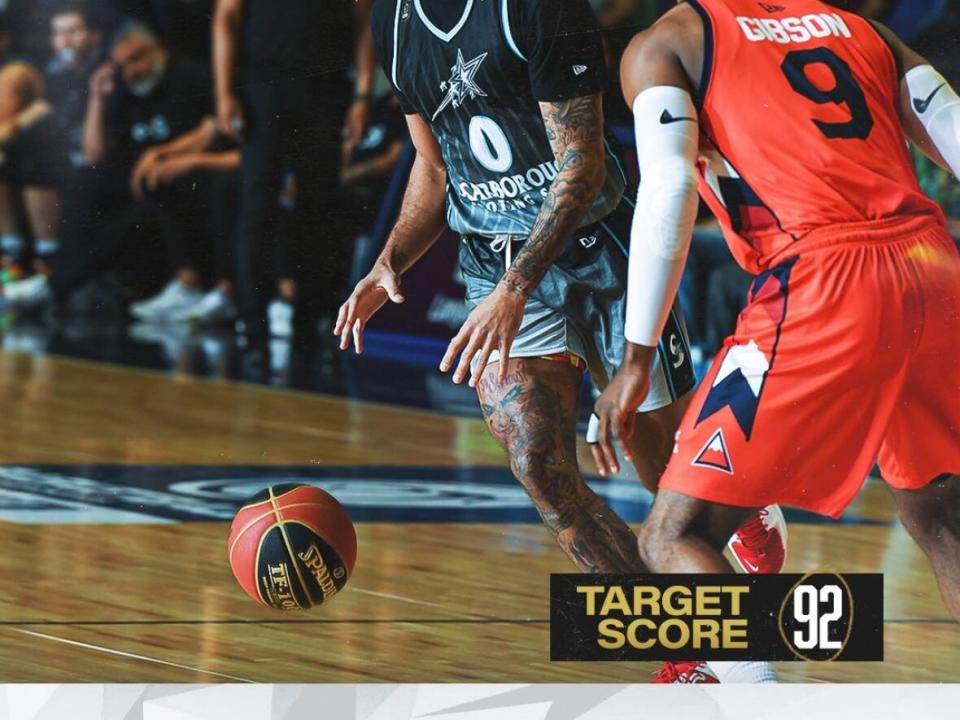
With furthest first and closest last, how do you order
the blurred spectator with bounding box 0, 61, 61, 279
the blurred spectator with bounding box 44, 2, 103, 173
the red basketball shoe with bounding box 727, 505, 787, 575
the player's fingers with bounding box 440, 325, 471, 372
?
1. the blurred spectator with bounding box 0, 61, 61, 279
2. the blurred spectator with bounding box 44, 2, 103, 173
3. the red basketball shoe with bounding box 727, 505, 787, 575
4. the player's fingers with bounding box 440, 325, 471, 372

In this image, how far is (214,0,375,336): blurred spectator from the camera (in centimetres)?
424

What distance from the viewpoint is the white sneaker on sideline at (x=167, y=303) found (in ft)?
17.7

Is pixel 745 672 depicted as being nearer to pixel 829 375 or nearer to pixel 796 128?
pixel 829 375

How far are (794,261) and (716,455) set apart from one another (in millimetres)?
419

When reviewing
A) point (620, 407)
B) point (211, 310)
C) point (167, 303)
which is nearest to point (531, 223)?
point (620, 407)

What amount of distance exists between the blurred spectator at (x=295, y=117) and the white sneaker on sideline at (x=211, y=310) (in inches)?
17.8

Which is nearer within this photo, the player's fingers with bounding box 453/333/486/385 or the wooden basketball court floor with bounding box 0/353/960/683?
the player's fingers with bounding box 453/333/486/385

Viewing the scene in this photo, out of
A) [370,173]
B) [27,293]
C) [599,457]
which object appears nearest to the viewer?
[599,457]

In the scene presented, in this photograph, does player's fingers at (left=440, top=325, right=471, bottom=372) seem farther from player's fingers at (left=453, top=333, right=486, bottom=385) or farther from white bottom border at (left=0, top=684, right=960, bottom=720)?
white bottom border at (left=0, top=684, right=960, bottom=720)

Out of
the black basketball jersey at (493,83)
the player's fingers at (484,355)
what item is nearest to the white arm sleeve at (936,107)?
the black basketball jersey at (493,83)

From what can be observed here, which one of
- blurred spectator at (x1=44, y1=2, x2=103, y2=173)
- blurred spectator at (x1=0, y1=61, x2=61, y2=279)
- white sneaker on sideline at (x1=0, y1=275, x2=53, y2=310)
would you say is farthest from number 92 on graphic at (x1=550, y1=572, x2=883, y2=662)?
white sneaker on sideline at (x1=0, y1=275, x2=53, y2=310)

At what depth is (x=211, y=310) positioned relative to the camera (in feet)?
18.5

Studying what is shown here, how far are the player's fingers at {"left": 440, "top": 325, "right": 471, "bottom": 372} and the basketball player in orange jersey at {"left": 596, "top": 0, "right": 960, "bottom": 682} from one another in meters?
0.36

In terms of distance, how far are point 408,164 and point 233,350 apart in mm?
2470
